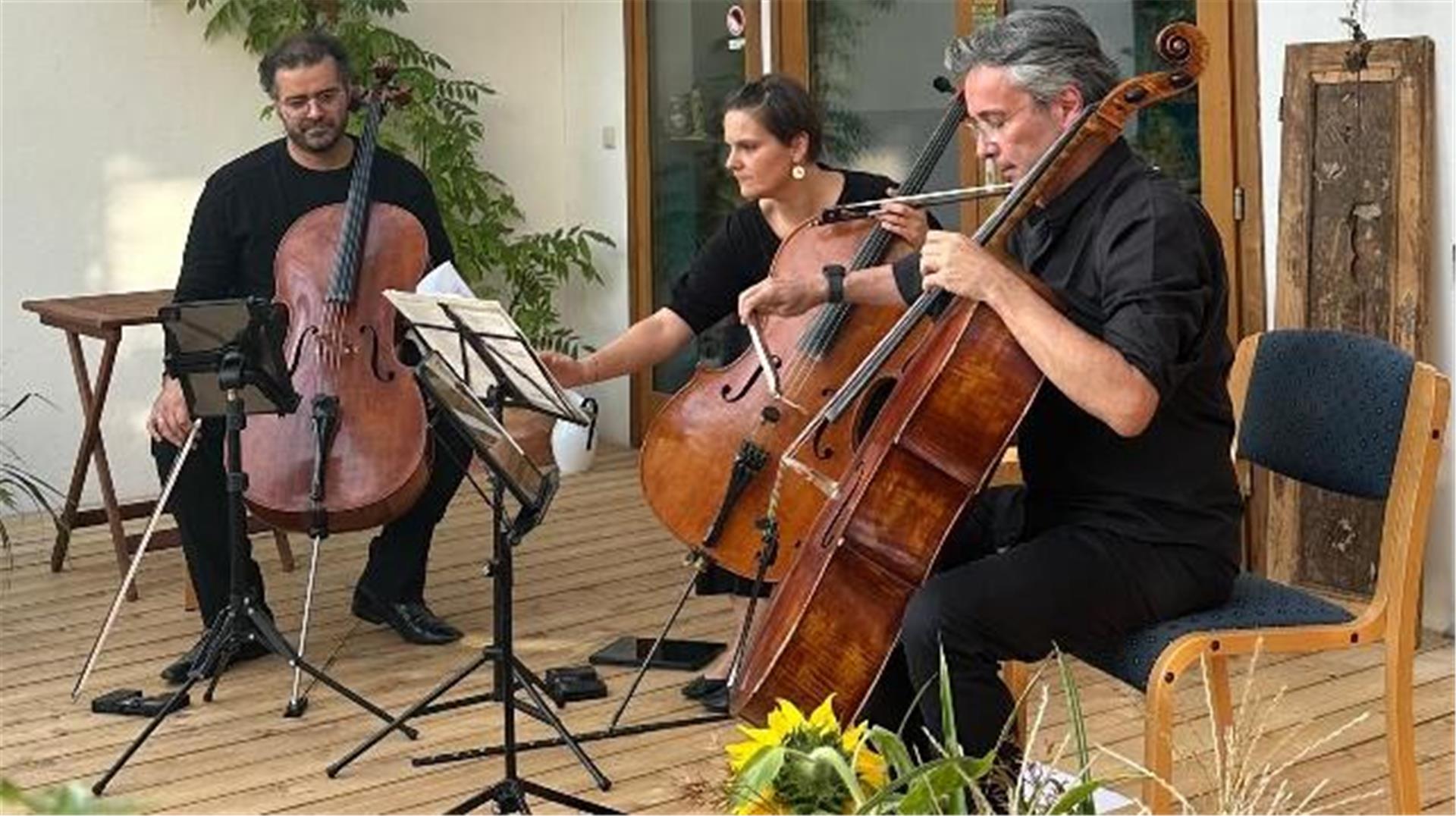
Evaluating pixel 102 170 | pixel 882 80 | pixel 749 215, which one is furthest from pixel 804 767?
pixel 102 170

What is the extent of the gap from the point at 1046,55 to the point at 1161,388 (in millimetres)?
462

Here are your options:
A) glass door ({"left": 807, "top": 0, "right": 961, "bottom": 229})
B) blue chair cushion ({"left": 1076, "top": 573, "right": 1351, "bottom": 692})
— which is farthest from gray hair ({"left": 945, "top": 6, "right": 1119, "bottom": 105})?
glass door ({"left": 807, "top": 0, "right": 961, "bottom": 229})

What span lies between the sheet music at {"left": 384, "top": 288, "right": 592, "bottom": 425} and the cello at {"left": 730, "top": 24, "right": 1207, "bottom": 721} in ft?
1.65

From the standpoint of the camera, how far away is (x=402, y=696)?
390 cm

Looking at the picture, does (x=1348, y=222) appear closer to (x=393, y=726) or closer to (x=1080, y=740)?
(x=393, y=726)

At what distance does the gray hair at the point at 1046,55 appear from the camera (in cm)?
260

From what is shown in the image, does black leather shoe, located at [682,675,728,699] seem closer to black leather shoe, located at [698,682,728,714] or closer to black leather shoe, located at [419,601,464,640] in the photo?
black leather shoe, located at [698,682,728,714]

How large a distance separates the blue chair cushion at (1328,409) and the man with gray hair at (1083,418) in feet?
0.62

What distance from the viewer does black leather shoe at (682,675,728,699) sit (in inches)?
150

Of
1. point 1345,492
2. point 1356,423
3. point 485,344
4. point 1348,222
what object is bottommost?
point 1345,492

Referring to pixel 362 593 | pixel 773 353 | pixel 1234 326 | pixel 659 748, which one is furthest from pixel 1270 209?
pixel 362 593

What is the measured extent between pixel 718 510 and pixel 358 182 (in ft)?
3.76

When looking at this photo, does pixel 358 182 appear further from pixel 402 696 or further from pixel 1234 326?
pixel 1234 326

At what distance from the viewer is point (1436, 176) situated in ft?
13.2
